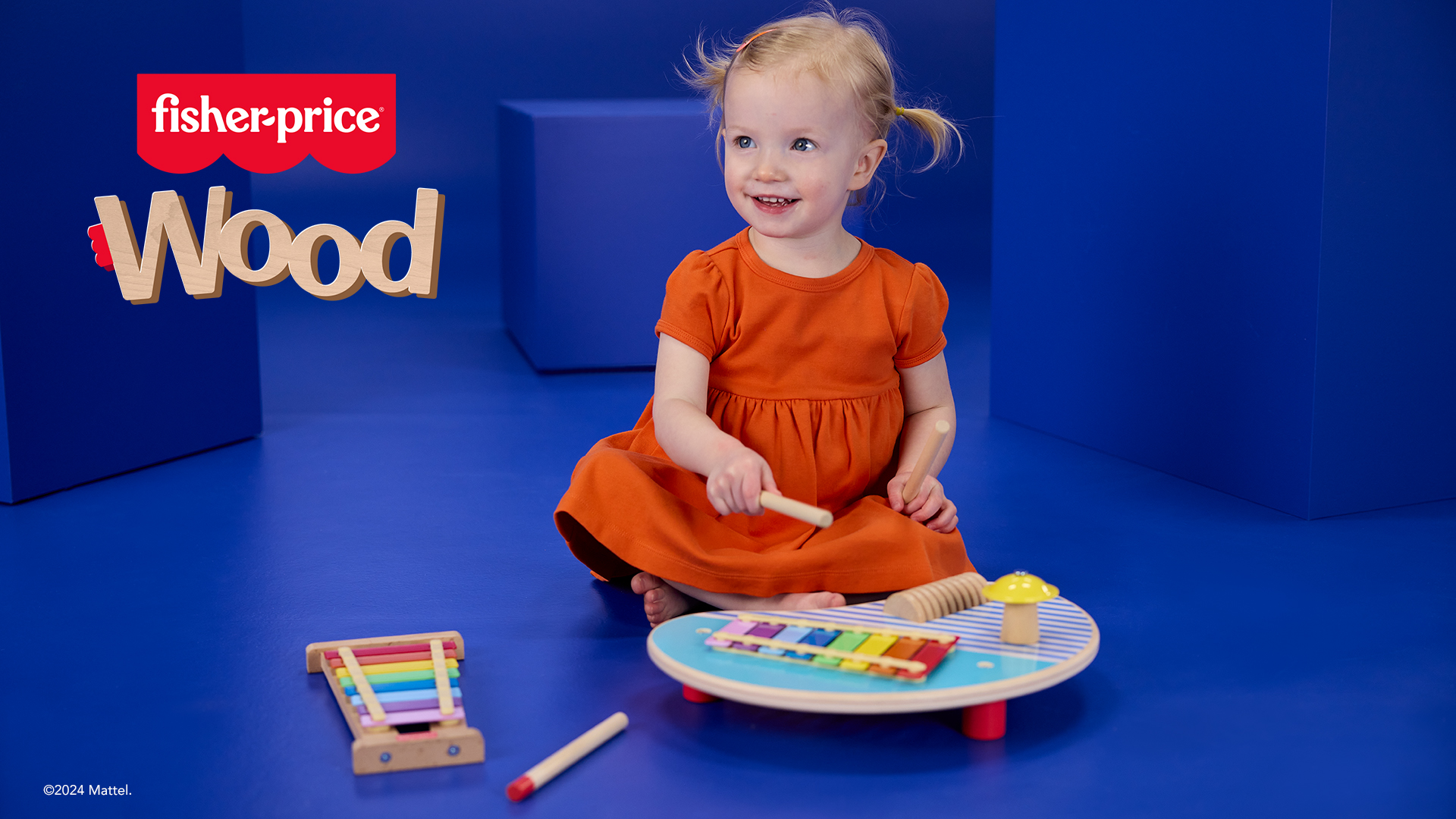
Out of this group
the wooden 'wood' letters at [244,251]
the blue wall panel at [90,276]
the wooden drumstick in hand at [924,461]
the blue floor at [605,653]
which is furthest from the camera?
the blue wall panel at [90,276]

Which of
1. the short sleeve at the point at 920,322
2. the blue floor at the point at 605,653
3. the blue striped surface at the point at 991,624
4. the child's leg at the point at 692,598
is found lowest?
the blue floor at the point at 605,653

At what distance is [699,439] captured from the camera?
4.79 feet

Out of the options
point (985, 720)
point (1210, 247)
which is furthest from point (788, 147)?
point (1210, 247)

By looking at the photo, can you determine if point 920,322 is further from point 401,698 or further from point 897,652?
point 401,698

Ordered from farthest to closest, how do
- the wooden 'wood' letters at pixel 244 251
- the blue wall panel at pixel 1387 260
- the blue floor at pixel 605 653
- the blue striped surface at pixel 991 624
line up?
the blue wall panel at pixel 1387 260
the wooden 'wood' letters at pixel 244 251
the blue striped surface at pixel 991 624
the blue floor at pixel 605 653

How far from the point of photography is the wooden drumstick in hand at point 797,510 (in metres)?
1.24

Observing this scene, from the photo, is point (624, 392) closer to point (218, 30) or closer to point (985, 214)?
point (218, 30)

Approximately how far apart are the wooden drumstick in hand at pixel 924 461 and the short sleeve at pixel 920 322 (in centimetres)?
13

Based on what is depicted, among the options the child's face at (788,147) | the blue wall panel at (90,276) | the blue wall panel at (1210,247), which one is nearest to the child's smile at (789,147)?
the child's face at (788,147)

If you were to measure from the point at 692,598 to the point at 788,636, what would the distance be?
1.05 ft

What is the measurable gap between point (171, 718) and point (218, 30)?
144 cm

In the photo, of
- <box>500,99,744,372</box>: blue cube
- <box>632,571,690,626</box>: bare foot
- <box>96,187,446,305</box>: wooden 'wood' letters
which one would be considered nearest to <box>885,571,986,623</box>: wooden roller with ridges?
<box>632,571,690,626</box>: bare foot

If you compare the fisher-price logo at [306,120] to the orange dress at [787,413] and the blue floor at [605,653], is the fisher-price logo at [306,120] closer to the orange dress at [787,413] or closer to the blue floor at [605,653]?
the orange dress at [787,413]

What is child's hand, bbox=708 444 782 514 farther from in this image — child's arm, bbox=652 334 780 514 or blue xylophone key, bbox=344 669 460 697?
blue xylophone key, bbox=344 669 460 697
